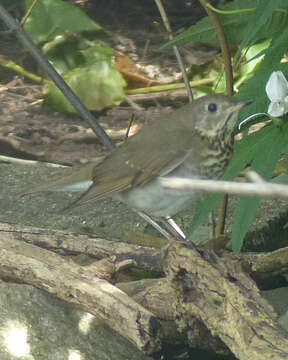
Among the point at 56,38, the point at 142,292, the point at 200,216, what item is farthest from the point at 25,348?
the point at 56,38

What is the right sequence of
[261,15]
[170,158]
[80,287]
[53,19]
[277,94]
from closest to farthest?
[261,15]
[277,94]
[80,287]
[170,158]
[53,19]

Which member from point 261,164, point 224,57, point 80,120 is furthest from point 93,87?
point 261,164

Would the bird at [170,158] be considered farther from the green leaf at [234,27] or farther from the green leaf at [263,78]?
the green leaf at [234,27]

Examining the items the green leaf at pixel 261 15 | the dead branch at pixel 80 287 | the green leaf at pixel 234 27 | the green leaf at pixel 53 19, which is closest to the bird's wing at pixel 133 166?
the dead branch at pixel 80 287

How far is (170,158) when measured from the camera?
2.92 metres

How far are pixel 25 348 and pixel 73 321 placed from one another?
224mm

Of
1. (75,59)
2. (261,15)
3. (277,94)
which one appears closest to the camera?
(261,15)

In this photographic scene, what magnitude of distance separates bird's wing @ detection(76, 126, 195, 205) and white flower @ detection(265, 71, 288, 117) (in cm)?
44

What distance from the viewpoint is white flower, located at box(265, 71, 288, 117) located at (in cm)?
257

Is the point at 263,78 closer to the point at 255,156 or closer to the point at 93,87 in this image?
the point at 255,156

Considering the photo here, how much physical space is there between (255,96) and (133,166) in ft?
1.73

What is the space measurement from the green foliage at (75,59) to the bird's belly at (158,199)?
239 centimetres

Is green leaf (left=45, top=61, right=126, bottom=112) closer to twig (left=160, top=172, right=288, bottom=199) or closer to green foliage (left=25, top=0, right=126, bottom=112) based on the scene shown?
green foliage (left=25, top=0, right=126, bottom=112)

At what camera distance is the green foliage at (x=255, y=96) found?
2.52 m
